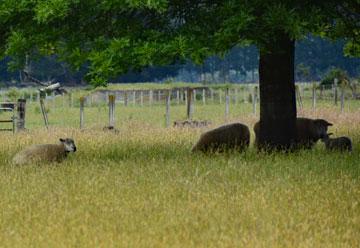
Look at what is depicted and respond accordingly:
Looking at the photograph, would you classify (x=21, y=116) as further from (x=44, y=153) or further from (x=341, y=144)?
(x=341, y=144)

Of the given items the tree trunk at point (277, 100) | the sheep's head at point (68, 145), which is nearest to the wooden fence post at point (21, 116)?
the sheep's head at point (68, 145)

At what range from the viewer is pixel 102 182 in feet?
53.0

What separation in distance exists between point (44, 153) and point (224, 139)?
14.7 feet

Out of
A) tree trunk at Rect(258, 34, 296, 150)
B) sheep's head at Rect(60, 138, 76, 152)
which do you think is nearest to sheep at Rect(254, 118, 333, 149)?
tree trunk at Rect(258, 34, 296, 150)

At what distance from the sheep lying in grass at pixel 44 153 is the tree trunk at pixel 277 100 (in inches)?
180

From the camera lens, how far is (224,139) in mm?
21984

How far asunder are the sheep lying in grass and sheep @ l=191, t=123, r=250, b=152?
2964 millimetres

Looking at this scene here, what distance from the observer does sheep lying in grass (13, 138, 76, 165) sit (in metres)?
19.4

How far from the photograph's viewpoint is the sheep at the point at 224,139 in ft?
71.1

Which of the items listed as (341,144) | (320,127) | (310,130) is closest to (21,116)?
(310,130)

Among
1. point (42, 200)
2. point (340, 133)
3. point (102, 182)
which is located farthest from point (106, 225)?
point (340, 133)

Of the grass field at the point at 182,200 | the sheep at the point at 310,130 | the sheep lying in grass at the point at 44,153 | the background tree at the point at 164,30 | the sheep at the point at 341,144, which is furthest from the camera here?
the sheep at the point at 310,130

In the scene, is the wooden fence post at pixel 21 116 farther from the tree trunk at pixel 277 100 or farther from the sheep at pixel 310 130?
the tree trunk at pixel 277 100

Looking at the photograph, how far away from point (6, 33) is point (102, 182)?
18.5 ft
